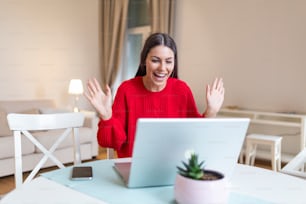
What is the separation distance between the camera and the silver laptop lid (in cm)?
79

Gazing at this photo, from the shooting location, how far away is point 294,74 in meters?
3.33

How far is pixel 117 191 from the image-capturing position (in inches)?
36.1

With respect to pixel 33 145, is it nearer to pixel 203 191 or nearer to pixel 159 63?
pixel 159 63

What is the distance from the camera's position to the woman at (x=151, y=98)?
121cm

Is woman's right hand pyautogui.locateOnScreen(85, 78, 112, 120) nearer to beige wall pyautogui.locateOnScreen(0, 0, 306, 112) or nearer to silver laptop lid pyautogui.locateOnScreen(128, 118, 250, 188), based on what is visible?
silver laptop lid pyautogui.locateOnScreen(128, 118, 250, 188)

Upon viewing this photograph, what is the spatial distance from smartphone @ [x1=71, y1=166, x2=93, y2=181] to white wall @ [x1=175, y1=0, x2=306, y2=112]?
2827 millimetres

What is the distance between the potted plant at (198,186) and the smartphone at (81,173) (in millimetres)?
356

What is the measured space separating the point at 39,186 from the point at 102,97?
1.10 feet

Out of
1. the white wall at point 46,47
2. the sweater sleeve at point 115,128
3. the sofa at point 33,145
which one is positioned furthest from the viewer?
the white wall at point 46,47

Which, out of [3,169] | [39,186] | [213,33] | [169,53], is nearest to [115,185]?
[39,186]

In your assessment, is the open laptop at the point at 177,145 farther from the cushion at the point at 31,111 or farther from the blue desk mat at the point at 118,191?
the cushion at the point at 31,111

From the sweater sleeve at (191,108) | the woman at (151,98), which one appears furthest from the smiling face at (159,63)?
the sweater sleeve at (191,108)

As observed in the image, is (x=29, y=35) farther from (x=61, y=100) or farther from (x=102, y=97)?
(x=102, y=97)

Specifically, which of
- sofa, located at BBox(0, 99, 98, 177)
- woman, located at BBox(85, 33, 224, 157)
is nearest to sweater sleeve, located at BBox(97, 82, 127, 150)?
woman, located at BBox(85, 33, 224, 157)
